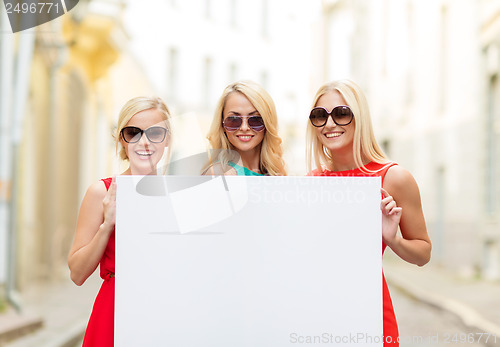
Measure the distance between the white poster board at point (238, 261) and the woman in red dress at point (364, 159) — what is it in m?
0.20

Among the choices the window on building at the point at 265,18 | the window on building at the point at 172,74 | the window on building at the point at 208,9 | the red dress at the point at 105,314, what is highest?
the window on building at the point at 208,9

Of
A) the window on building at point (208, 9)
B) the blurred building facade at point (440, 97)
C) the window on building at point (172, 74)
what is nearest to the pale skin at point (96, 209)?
the blurred building facade at point (440, 97)

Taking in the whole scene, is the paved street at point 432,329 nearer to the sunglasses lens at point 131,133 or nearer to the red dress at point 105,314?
the red dress at point 105,314

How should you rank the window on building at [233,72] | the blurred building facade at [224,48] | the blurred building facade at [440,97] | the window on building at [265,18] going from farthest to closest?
1. the window on building at [233,72]
2. the window on building at [265,18]
3. the blurred building facade at [224,48]
4. the blurred building facade at [440,97]

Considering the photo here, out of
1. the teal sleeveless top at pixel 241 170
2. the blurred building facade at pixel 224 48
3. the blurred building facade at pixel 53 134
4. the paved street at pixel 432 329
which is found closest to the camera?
the teal sleeveless top at pixel 241 170

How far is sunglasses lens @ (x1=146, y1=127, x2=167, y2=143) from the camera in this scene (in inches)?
76.4

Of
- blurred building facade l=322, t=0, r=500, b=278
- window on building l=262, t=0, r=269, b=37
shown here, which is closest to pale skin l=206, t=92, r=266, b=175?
blurred building facade l=322, t=0, r=500, b=278

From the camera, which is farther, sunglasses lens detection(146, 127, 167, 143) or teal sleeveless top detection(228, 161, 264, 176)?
teal sleeveless top detection(228, 161, 264, 176)

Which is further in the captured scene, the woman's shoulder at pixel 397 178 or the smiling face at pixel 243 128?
the smiling face at pixel 243 128

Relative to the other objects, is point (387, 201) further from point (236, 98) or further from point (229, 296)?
point (236, 98)

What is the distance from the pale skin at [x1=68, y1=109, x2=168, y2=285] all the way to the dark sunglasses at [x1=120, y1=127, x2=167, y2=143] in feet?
0.04

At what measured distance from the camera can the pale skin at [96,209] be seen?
189cm

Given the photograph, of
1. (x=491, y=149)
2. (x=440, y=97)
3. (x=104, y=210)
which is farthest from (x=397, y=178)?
(x=440, y=97)

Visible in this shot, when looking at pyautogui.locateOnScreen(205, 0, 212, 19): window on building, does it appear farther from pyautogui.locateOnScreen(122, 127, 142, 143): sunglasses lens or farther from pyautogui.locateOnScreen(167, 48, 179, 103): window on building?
pyautogui.locateOnScreen(122, 127, 142, 143): sunglasses lens
